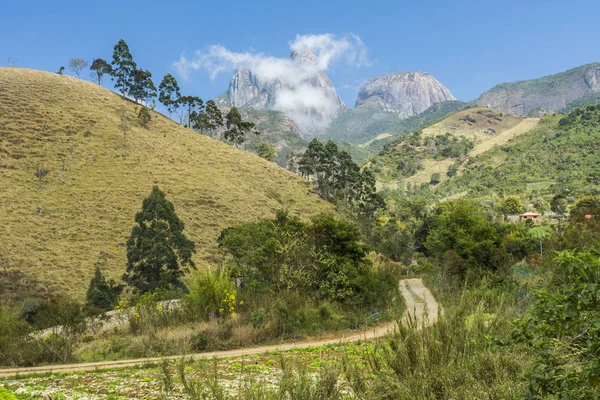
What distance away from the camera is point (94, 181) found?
47.7 m

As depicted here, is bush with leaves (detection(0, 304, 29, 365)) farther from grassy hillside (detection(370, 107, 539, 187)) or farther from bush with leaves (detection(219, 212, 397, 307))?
grassy hillside (detection(370, 107, 539, 187))

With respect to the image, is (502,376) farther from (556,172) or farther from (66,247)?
(556,172)

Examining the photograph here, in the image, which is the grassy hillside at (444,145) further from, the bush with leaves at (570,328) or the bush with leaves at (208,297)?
the bush with leaves at (570,328)

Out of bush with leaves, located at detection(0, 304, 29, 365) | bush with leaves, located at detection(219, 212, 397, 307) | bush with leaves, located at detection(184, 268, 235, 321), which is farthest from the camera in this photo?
bush with leaves, located at detection(219, 212, 397, 307)

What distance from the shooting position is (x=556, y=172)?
4171 inches

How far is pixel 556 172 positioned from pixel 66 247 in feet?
371

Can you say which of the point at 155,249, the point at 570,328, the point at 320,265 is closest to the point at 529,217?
the point at 155,249

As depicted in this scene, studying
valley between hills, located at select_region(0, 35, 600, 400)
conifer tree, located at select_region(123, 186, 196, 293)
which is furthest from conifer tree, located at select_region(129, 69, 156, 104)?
conifer tree, located at select_region(123, 186, 196, 293)

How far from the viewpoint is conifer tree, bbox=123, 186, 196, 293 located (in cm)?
2689

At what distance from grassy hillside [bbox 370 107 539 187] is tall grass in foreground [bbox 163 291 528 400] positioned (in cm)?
13403

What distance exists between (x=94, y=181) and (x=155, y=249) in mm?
25926

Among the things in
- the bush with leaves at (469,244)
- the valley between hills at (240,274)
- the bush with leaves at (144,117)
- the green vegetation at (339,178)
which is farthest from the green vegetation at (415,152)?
the bush with leaves at (469,244)

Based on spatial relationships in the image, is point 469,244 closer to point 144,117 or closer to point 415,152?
point 144,117

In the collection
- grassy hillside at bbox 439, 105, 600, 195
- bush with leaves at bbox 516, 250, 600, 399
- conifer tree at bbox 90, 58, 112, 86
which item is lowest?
bush with leaves at bbox 516, 250, 600, 399
